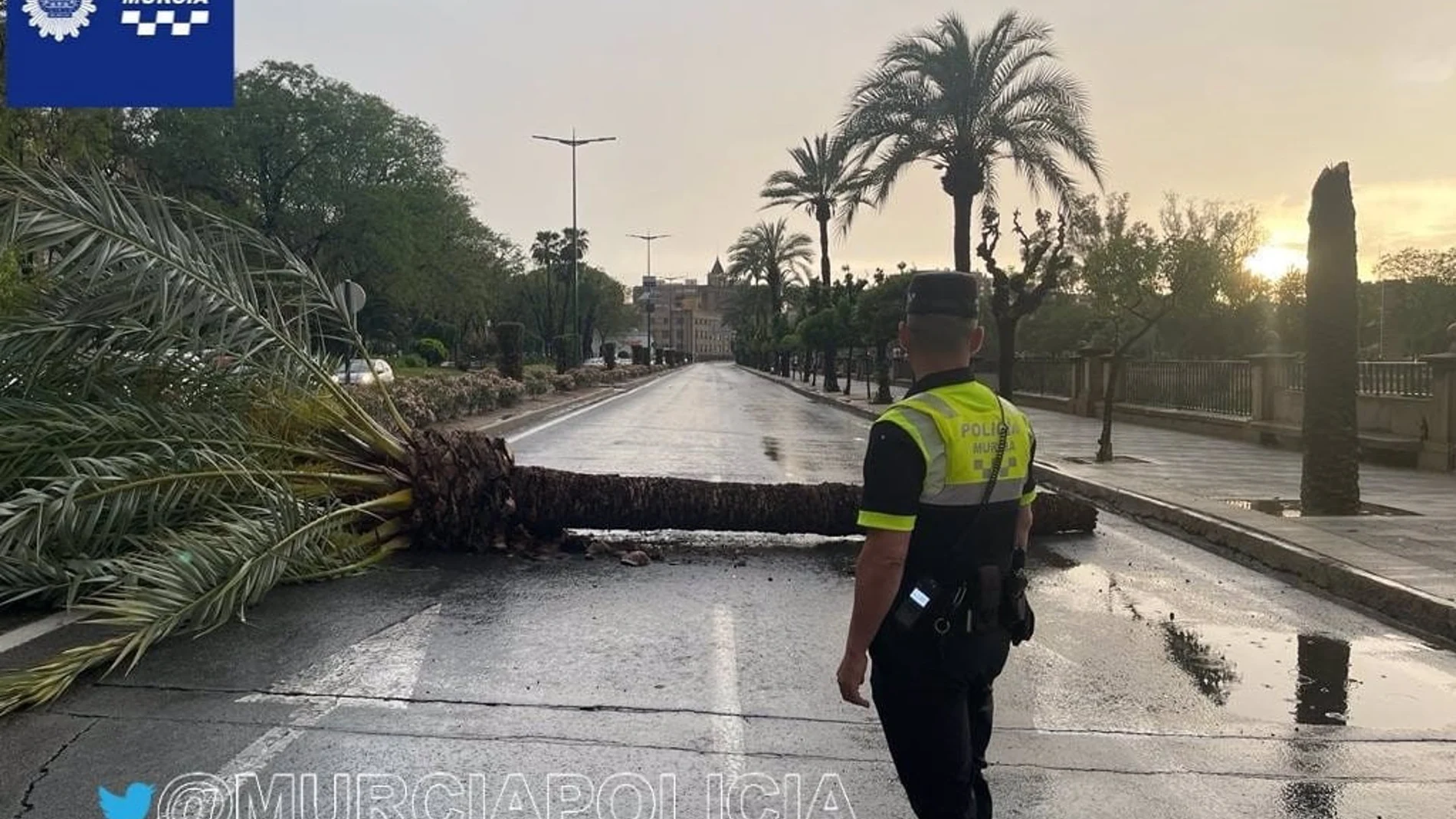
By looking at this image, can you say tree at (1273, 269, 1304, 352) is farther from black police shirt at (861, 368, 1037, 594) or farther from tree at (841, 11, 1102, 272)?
black police shirt at (861, 368, 1037, 594)

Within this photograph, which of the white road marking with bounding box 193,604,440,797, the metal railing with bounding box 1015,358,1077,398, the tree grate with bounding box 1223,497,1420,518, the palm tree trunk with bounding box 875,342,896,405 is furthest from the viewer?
the palm tree trunk with bounding box 875,342,896,405

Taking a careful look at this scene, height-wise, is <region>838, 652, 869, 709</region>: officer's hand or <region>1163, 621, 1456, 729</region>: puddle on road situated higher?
<region>838, 652, 869, 709</region>: officer's hand

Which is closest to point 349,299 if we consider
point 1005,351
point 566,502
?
point 566,502

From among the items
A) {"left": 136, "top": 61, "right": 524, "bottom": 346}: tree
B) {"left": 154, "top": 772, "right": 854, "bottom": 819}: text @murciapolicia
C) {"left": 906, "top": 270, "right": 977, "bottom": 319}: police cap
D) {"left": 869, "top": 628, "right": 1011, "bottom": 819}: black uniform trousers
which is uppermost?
{"left": 136, "top": 61, "right": 524, "bottom": 346}: tree

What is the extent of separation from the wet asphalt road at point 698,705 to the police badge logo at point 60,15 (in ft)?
39.2

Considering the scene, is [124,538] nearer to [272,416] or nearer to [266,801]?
[272,416]

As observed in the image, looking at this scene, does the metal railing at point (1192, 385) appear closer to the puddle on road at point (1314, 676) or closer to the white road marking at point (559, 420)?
the white road marking at point (559, 420)

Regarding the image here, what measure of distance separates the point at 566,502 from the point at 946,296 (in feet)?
19.9

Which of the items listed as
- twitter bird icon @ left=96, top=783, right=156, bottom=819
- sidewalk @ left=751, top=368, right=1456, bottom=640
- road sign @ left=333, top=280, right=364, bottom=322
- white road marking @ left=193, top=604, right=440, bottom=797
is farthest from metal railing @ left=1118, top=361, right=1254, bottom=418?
twitter bird icon @ left=96, top=783, right=156, bottom=819

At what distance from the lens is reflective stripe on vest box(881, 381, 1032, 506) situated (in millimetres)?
2684

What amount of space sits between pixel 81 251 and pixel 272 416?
→ 1.60 metres

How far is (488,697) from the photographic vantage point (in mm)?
4961

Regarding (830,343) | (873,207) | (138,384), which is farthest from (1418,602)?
(830,343)

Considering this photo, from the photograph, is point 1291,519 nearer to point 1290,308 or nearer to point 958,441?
point 958,441
